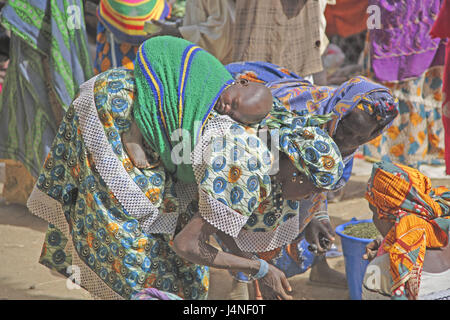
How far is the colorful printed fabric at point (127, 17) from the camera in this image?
4.66 meters

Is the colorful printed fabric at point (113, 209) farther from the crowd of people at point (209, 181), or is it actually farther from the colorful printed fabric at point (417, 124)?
the colorful printed fabric at point (417, 124)

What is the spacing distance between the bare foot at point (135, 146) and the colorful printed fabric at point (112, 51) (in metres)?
2.62

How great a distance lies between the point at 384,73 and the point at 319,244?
2782 millimetres

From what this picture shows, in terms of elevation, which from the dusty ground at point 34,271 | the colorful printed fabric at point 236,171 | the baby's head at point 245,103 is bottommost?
the dusty ground at point 34,271

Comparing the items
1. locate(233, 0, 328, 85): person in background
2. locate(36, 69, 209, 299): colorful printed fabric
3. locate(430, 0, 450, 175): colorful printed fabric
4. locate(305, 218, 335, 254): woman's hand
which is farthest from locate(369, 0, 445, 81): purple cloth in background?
locate(36, 69, 209, 299): colorful printed fabric

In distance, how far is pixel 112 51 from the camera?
4.96m

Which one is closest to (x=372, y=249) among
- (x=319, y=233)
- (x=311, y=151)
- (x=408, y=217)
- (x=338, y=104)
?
(x=319, y=233)

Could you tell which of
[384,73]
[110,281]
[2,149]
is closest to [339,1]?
[384,73]

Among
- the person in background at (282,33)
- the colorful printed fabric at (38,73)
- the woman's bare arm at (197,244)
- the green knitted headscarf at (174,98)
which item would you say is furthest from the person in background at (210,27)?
the woman's bare arm at (197,244)

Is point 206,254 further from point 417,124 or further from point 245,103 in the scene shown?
point 417,124

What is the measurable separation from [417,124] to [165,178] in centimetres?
387

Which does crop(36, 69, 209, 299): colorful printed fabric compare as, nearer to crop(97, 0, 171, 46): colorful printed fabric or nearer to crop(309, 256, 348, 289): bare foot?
crop(309, 256, 348, 289): bare foot

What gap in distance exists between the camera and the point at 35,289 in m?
3.76
